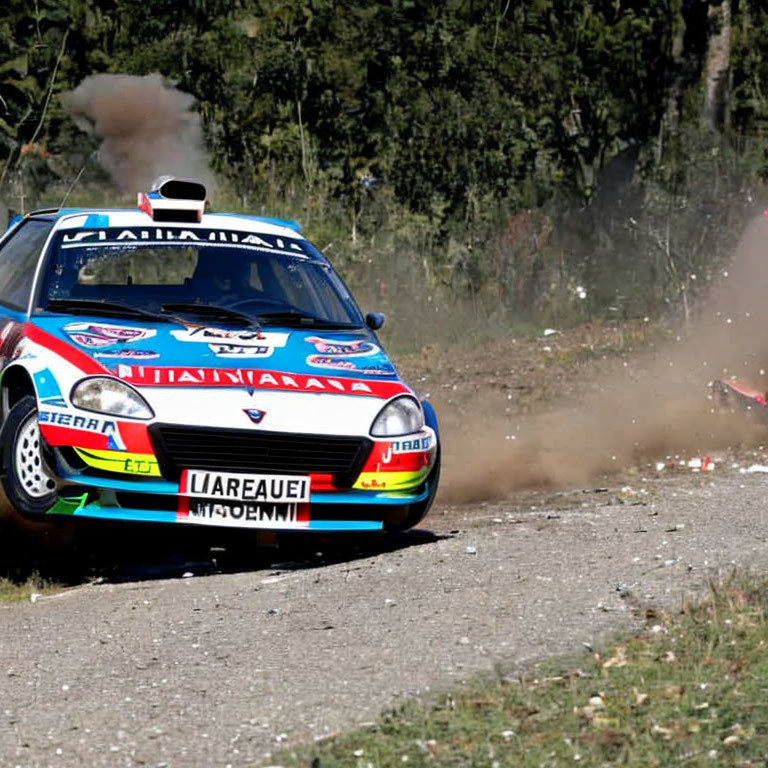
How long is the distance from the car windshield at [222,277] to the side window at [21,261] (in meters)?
0.16

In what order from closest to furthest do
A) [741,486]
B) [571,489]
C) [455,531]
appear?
[455,531]
[741,486]
[571,489]

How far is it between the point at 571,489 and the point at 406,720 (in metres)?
5.57

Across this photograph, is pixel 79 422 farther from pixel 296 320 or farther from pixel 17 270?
pixel 17 270

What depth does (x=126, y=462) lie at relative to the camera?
7.72m

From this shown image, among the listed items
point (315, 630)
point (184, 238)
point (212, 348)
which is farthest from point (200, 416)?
point (184, 238)

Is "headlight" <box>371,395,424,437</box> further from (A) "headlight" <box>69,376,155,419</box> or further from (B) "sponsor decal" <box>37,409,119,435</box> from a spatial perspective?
(B) "sponsor decal" <box>37,409,119,435</box>

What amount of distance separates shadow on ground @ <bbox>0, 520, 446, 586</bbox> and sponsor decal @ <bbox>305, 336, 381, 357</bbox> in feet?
2.81

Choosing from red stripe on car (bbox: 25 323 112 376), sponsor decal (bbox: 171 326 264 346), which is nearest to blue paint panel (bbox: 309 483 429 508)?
sponsor decal (bbox: 171 326 264 346)

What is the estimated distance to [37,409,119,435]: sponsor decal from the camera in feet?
25.3

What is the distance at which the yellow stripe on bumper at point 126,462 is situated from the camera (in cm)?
772

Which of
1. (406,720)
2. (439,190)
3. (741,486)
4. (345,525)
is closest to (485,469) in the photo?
(741,486)

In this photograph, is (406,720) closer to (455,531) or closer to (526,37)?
(455,531)

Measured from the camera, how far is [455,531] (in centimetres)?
917

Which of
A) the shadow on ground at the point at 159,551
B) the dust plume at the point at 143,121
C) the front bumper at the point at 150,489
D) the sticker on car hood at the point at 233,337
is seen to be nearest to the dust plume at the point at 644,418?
the shadow on ground at the point at 159,551
